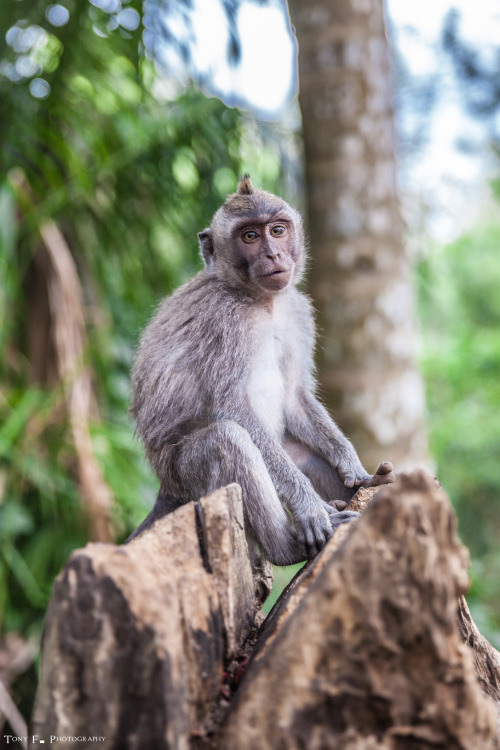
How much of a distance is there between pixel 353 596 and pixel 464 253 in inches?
528

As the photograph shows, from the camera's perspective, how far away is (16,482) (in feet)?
17.5

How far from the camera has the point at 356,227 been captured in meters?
5.37

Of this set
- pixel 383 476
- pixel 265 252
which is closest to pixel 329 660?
pixel 383 476

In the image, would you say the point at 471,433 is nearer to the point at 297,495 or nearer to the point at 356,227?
the point at 356,227

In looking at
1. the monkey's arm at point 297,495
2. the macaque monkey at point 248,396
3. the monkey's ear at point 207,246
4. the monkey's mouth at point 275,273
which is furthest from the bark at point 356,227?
the monkey's arm at point 297,495

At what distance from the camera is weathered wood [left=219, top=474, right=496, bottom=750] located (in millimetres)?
1845

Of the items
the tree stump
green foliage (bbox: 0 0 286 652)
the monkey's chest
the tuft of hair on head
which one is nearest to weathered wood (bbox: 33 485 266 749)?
the tree stump

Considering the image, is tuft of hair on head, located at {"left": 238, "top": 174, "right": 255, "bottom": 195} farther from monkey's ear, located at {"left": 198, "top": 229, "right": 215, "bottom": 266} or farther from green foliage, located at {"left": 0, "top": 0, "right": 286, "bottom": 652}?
green foliage, located at {"left": 0, "top": 0, "right": 286, "bottom": 652}

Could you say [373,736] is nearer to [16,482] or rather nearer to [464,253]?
[16,482]

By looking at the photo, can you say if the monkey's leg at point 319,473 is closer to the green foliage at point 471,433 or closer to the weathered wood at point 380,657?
the weathered wood at point 380,657

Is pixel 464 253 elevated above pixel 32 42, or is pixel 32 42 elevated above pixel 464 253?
pixel 464 253

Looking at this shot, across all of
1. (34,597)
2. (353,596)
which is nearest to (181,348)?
(353,596)

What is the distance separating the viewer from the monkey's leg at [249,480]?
3201mm

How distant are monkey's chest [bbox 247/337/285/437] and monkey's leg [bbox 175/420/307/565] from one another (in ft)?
1.43
